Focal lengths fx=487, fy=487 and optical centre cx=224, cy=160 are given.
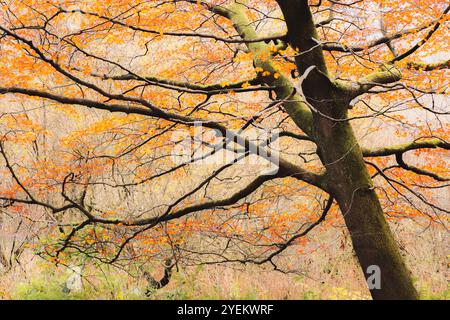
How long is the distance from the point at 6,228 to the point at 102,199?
7.69 feet

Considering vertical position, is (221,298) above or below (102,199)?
below

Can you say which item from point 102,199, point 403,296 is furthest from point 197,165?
point 403,296

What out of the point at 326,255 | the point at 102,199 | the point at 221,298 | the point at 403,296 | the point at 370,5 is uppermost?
the point at 370,5

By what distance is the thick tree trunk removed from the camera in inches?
215

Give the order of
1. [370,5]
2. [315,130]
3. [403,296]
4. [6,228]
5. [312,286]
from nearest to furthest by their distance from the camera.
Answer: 1. [403,296]
2. [315,130]
3. [370,5]
4. [312,286]
5. [6,228]

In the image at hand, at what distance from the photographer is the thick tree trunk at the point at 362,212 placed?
5457 millimetres

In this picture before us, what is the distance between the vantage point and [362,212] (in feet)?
18.2

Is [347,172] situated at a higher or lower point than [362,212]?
higher

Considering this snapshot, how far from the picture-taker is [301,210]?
Result: 10016 millimetres

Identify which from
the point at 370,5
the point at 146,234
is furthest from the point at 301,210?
the point at 370,5

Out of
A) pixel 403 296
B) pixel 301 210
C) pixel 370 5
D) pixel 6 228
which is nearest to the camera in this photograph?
pixel 403 296

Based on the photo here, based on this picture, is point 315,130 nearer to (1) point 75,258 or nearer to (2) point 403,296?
(2) point 403,296

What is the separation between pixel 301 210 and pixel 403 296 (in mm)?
4652
